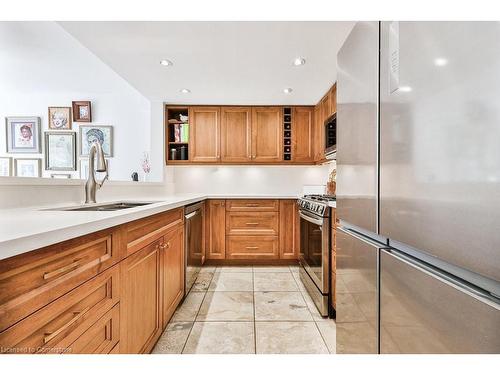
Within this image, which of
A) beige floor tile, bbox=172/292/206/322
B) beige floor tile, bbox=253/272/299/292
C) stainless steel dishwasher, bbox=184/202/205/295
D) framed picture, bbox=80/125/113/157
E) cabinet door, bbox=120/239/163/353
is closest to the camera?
cabinet door, bbox=120/239/163/353

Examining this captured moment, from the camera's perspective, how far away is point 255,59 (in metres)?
2.38

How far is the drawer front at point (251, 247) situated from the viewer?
3410 mm

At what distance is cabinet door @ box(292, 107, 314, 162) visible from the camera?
3.77m

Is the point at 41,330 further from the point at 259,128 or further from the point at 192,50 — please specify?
the point at 259,128

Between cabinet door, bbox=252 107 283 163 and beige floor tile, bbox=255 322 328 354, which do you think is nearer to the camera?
beige floor tile, bbox=255 322 328 354

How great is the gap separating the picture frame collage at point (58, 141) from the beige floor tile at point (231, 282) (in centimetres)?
247

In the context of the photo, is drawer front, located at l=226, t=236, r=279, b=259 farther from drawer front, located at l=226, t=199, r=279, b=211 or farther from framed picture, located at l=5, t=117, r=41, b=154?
framed picture, located at l=5, t=117, r=41, b=154

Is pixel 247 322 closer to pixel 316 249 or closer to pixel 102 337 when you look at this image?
pixel 316 249

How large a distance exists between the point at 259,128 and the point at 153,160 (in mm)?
1529

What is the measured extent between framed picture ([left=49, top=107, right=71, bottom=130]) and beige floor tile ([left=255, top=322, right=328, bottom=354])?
398 cm

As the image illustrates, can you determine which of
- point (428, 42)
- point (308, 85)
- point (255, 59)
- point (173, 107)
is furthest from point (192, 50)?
point (428, 42)

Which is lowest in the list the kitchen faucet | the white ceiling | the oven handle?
the oven handle

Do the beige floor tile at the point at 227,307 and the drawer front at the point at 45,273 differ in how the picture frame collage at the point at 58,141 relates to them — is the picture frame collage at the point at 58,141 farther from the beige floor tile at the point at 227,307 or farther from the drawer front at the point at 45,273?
the drawer front at the point at 45,273

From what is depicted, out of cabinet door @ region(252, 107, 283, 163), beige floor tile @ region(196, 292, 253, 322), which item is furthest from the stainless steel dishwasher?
cabinet door @ region(252, 107, 283, 163)
